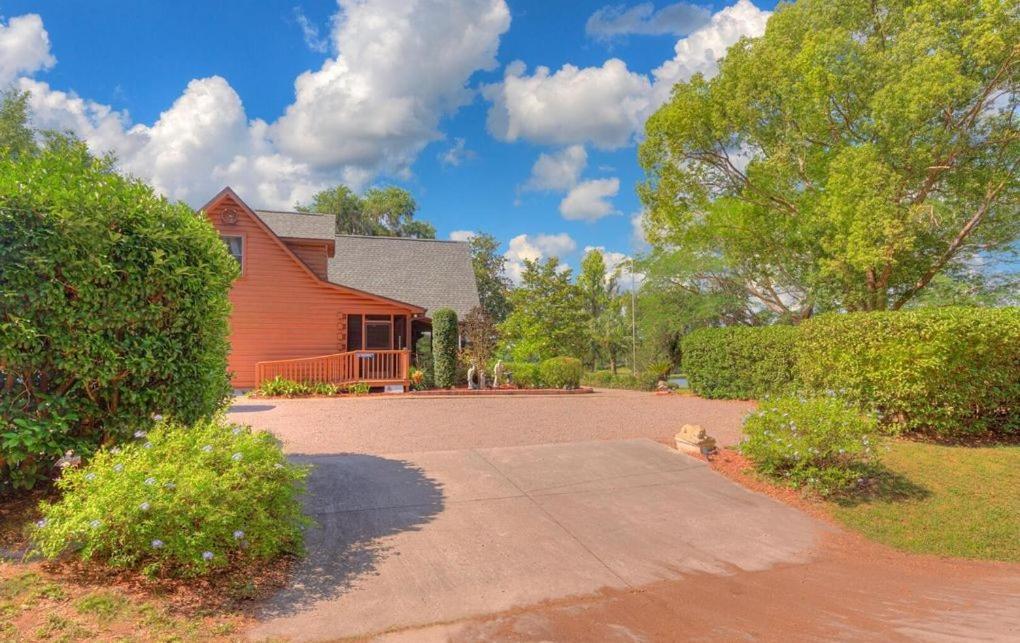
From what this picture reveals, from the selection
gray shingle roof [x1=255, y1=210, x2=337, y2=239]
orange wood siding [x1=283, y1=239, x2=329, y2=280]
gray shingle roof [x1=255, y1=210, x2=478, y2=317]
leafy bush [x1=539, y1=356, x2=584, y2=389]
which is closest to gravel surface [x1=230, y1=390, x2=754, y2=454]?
leafy bush [x1=539, y1=356, x2=584, y2=389]

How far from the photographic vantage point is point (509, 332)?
2620 cm

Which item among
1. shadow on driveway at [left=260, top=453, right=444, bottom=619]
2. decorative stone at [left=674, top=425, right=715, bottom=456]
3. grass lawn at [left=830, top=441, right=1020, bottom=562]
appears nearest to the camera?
shadow on driveway at [left=260, top=453, right=444, bottom=619]

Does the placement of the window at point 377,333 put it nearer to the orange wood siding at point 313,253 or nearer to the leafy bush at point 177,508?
the orange wood siding at point 313,253

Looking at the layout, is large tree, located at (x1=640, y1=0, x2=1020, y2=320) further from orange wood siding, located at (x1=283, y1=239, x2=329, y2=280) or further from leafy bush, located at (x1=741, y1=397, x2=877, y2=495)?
orange wood siding, located at (x1=283, y1=239, x2=329, y2=280)

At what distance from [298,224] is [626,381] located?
56.1 ft

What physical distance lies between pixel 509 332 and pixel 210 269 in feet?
70.3

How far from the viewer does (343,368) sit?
15500mm

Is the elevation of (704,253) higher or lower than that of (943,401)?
higher

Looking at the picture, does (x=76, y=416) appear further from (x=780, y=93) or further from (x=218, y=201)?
(x=780, y=93)

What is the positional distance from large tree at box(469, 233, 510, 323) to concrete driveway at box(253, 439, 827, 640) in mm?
33335

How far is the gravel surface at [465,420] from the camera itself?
8.23 meters

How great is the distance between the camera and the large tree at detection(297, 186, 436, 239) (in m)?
45.2

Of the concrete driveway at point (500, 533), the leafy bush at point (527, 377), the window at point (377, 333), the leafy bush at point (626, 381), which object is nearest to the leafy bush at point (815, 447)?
the concrete driveway at point (500, 533)

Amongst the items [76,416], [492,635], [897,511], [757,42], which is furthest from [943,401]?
[757,42]
